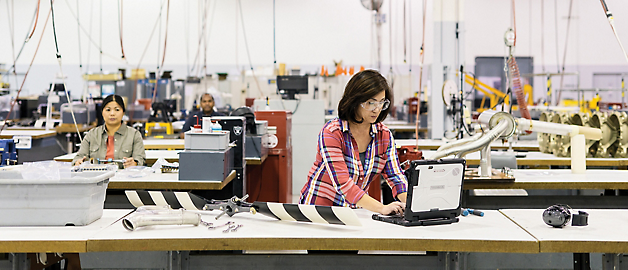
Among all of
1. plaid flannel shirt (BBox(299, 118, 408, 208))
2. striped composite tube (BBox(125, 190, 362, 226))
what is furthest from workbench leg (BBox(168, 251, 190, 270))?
plaid flannel shirt (BBox(299, 118, 408, 208))

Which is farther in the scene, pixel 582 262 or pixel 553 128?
pixel 553 128

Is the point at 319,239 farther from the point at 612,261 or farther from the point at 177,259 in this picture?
the point at 612,261

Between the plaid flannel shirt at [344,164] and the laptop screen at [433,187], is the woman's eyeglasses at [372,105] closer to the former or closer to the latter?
the plaid flannel shirt at [344,164]

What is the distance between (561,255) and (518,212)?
1.20 feet

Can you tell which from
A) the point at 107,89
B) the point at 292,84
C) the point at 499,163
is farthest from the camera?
the point at 107,89

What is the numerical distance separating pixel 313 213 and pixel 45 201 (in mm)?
927

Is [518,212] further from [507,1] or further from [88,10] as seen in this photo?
[88,10]

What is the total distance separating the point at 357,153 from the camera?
2.27 metres

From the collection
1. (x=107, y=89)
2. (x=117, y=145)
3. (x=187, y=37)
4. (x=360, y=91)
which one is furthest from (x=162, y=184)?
(x=187, y=37)

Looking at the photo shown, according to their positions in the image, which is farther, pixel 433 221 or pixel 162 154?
pixel 162 154

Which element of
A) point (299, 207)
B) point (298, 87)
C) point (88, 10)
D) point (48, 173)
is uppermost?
point (88, 10)

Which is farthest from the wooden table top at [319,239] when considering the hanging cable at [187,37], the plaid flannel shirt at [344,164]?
the hanging cable at [187,37]

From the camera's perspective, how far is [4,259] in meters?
1.86

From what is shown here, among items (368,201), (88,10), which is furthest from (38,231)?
(88,10)
